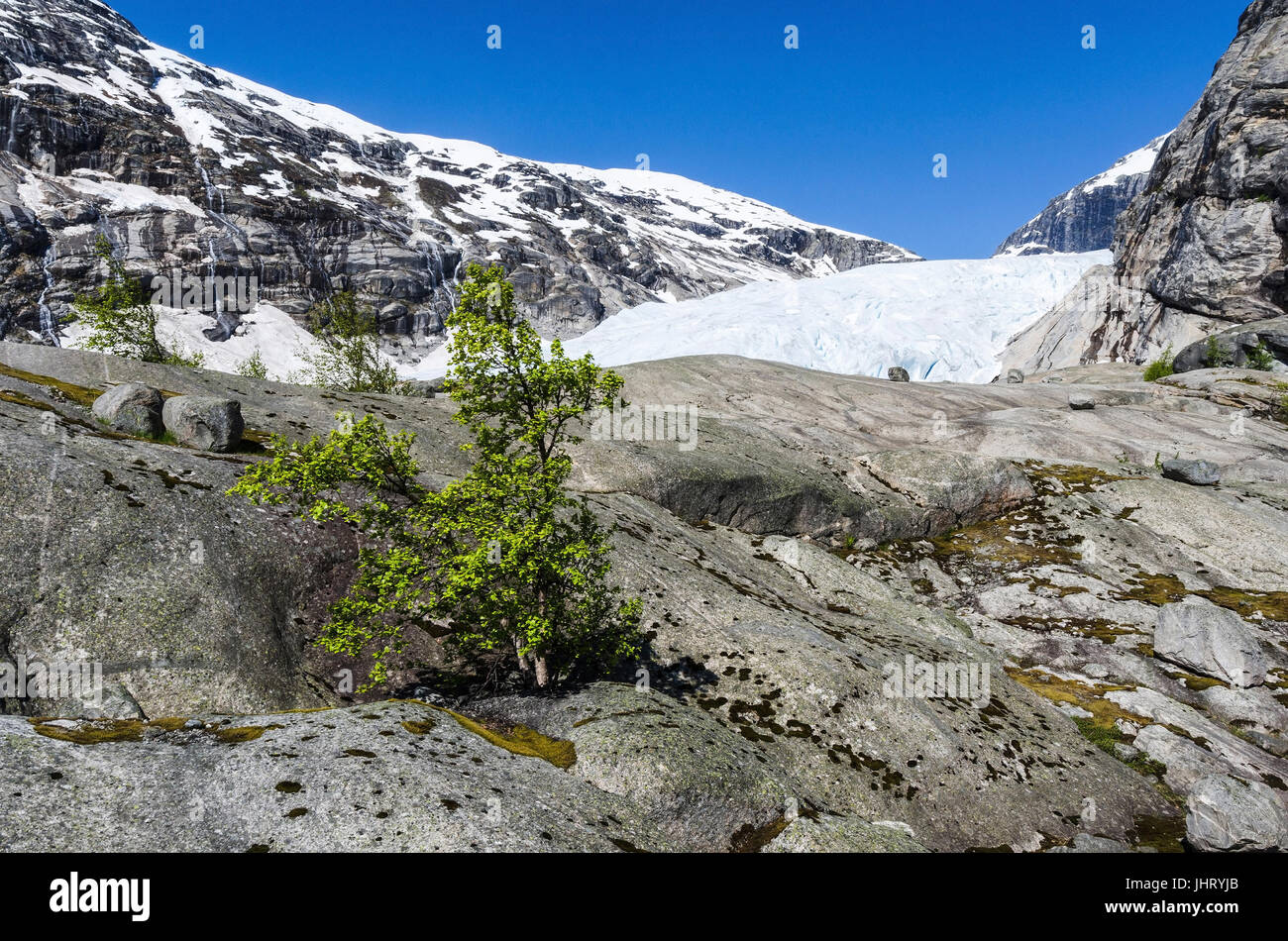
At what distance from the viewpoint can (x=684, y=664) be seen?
26859 mm

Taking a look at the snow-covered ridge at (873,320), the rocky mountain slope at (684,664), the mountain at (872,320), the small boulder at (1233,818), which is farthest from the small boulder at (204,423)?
the snow-covered ridge at (873,320)

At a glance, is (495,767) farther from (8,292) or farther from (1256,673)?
(8,292)

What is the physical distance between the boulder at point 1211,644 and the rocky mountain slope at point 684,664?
0.29 metres

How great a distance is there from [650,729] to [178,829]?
12.0 m

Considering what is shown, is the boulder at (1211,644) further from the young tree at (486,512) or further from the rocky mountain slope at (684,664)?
the young tree at (486,512)

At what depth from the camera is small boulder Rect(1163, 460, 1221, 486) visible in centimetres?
5578

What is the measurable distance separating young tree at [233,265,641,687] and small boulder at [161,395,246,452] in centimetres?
1641

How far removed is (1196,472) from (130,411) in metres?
78.7

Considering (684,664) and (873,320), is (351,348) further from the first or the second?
(873,320)

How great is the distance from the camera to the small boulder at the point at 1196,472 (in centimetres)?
5578

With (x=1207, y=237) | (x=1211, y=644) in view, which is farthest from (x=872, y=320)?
(x=1211, y=644)
